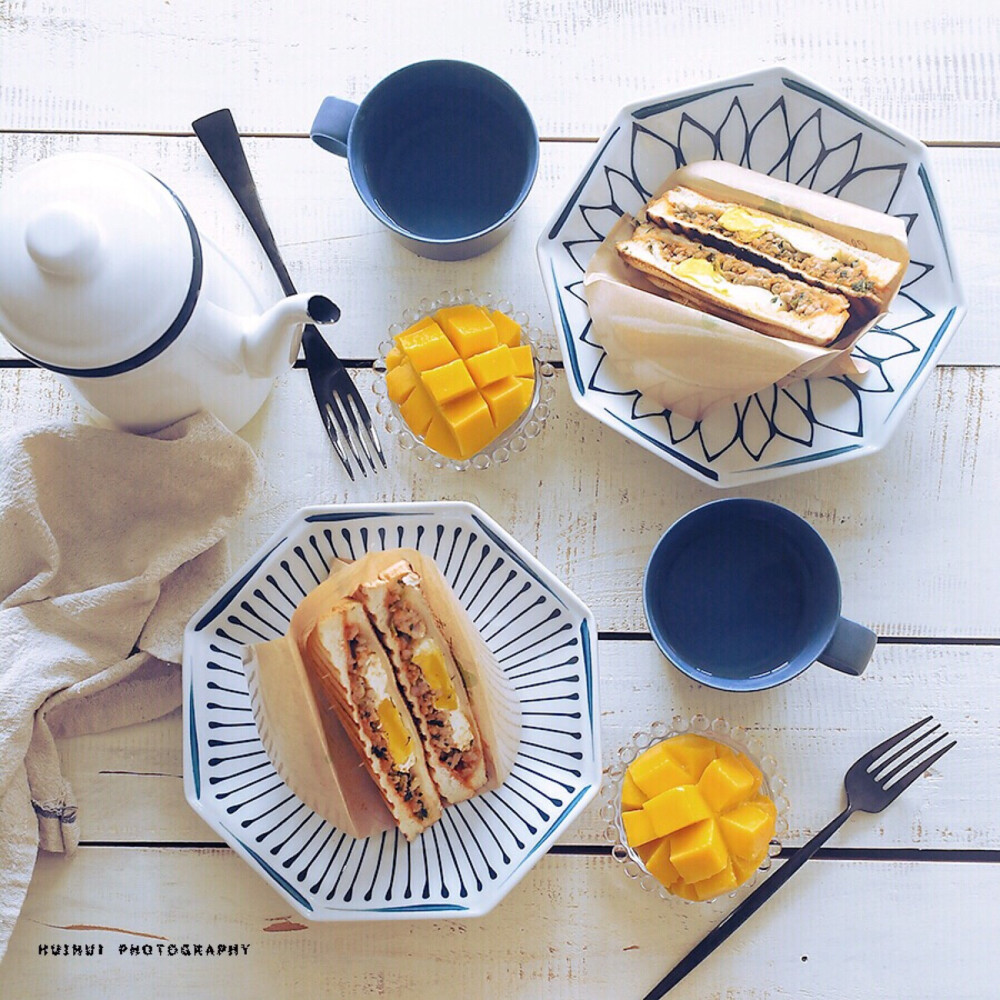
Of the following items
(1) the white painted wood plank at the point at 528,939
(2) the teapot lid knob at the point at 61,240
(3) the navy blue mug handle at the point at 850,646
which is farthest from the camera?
(1) the white painted wood plank at the point at 528,939

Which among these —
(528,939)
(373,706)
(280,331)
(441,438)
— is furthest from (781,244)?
(528,939)

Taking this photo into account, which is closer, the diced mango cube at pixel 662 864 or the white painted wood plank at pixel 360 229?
the diced mango cube at pixel 662 864

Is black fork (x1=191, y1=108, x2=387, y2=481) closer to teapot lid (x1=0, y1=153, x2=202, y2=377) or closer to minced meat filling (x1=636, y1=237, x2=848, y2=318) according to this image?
teapot lid (x1=0, y1=153, x2=202, y2=377)

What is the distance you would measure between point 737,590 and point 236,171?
0.65 m

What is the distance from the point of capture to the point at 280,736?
97cm

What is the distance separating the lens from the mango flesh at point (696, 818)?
96 cm

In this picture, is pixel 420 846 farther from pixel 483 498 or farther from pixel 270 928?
pixel 483 498

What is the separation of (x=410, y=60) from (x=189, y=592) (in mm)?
589

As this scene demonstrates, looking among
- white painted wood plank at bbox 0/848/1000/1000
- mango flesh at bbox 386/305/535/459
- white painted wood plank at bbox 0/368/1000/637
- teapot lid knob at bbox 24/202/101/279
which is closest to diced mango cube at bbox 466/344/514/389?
mango flesh at bbox 386/305/535/459

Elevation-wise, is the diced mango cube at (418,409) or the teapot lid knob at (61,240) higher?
the teapot lid knob at (61,240)

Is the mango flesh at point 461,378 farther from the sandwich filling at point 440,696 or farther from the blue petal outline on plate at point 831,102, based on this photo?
the blue petal outline on plate at point 831,102

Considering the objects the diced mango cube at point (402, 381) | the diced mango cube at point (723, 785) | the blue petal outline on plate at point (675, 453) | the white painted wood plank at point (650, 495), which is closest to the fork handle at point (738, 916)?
the diced mango cube at point (723, 785)

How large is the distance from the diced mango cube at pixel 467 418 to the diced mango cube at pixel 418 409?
0.02 metres

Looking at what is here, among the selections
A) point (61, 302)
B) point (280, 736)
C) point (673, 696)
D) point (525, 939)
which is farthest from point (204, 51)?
point (525, 939)
